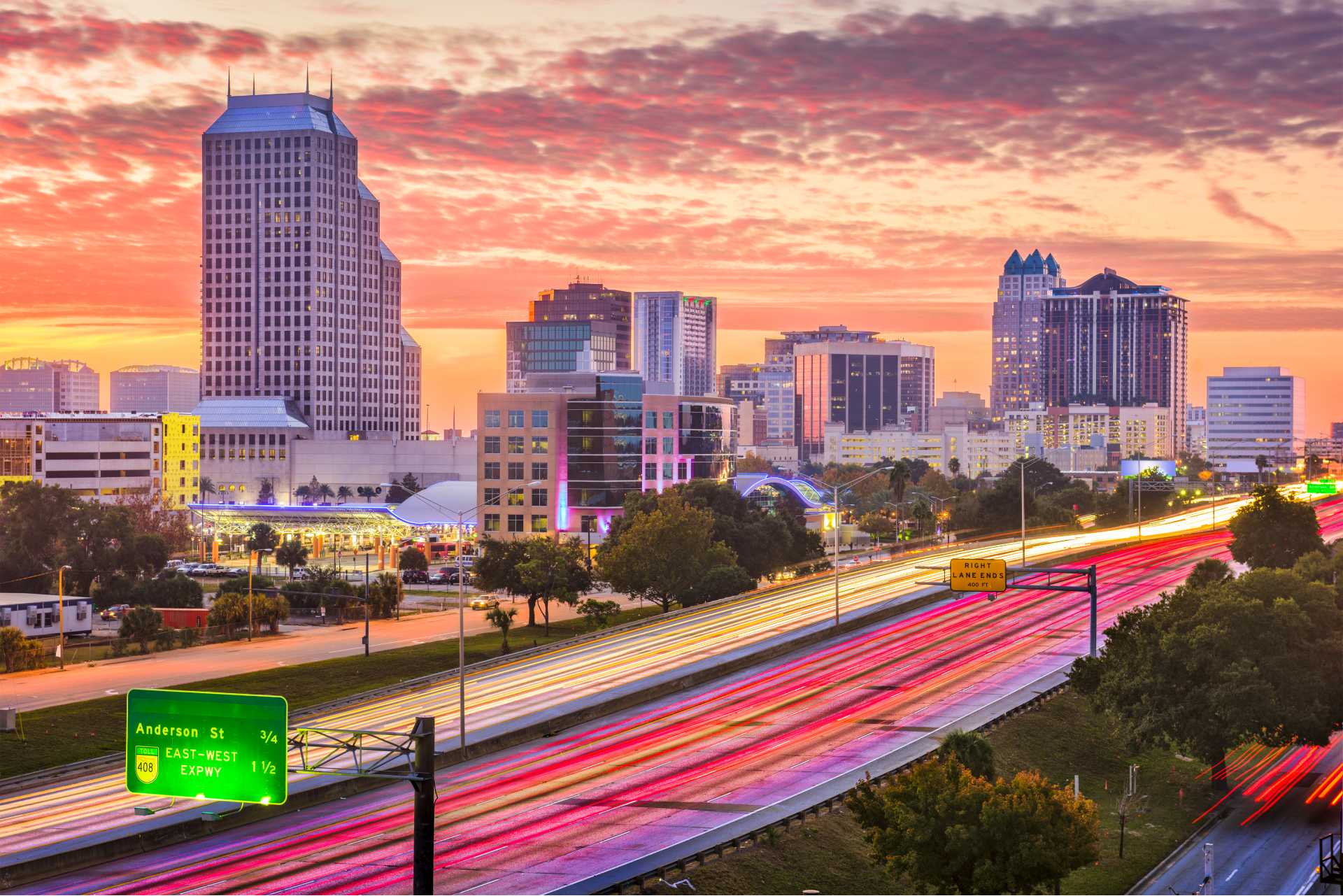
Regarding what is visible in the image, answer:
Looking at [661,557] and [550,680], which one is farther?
[661,557]

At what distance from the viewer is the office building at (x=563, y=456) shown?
460 feet

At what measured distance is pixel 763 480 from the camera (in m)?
166

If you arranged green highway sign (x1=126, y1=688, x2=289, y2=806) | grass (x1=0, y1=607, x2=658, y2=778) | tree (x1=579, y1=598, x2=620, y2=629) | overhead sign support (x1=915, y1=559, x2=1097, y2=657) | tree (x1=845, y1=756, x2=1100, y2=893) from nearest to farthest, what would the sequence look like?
green highway sign (x1=126, y1=688, x2=289, y2=806)
tree (x1=845, y1=756, x2=1100, y2=893)
grass (x1=0, y1=607, x2=658, y2=778)
overhead sign support (x1=915, y1=559, x2=1097, y2=657)
tree (x1=579, y1=598, x2=620, y2=629)

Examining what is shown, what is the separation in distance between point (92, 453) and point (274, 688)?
11735cm

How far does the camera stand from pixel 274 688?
64.9 m

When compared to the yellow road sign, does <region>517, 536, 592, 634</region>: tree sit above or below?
below

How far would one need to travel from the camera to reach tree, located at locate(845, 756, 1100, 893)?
32625mm

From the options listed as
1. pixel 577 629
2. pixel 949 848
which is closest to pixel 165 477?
pixel 577 629

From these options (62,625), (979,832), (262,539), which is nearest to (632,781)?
(979,832)

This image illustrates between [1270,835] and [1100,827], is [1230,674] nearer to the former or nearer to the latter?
[1270,835]

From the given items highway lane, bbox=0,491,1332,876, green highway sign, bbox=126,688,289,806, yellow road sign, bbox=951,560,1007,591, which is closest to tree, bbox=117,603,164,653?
highway lane, bbox=0,491,1332,876

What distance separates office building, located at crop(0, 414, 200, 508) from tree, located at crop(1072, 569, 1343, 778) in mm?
135086

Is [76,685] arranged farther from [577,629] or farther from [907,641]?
[907,641]

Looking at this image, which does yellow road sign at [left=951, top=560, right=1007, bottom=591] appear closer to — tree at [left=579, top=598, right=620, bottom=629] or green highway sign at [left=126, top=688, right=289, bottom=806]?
tree at [left=579, top=598, right=620, bottom=629]
